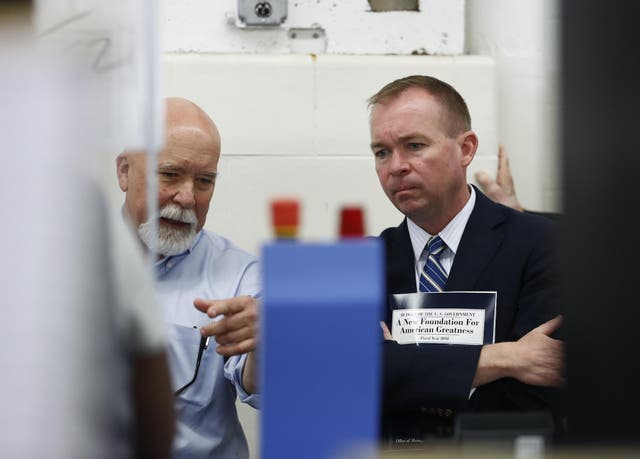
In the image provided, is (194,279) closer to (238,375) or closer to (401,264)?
(238,375)

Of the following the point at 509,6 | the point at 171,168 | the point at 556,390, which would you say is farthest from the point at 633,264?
the point at 509,6

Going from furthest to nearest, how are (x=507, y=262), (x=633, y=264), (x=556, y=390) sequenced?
(x=507, y=262) → (x=556, y=390) → (x=633, y=264)

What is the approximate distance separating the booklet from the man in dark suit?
29mm

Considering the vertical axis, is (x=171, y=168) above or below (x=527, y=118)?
below

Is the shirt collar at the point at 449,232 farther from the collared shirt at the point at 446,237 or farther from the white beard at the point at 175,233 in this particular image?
the white beard at the point at 175,233

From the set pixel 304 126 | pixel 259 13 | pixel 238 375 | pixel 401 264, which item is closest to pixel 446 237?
pixel 401 264

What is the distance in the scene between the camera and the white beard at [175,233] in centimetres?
203

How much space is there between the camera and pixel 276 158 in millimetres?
2682

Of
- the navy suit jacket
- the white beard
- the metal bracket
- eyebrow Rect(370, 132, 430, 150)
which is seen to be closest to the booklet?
the navy suit jacket

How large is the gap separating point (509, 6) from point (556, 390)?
1442mm

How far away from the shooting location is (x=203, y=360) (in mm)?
1876

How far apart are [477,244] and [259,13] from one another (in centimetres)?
109

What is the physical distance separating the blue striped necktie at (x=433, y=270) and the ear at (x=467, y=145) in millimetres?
277

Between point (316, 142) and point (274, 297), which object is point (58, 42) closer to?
point (274, 297)
